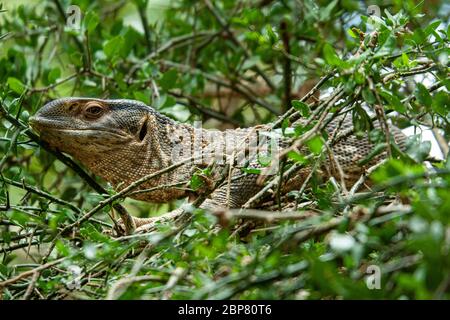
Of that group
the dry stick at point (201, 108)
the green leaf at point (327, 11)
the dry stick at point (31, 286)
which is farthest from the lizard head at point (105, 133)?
the dry stick at point (31, 286)

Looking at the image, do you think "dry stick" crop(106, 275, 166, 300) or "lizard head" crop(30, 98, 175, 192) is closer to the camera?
"dry stick" crop(106, 275, 166, 300)

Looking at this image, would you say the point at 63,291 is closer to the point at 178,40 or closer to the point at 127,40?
the point at 127,40

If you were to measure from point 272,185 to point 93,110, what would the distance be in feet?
7.35

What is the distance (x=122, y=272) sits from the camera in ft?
11.2

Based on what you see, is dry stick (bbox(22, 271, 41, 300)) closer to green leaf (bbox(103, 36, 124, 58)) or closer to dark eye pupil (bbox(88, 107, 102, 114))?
dark eye pupil (bbox(88, 107, 102, 114))

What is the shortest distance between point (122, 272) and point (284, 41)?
3.50 metres

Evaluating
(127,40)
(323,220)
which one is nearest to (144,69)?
(127,40)

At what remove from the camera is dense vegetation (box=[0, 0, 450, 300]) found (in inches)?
98.6

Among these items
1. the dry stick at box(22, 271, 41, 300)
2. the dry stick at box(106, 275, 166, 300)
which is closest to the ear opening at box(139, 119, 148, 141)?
the dry stick at box(22, 271, 41, 300)

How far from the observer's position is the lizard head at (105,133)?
17.8ft

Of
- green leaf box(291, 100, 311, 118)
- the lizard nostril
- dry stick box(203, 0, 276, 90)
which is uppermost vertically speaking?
dry stick box(203, 0, 276, 90)

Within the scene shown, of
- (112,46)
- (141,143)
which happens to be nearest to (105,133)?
(141,143)

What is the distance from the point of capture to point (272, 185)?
3.77 meters

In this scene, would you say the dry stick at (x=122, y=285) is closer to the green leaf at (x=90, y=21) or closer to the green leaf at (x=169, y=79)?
the green leaf at (x=90, y=21)
